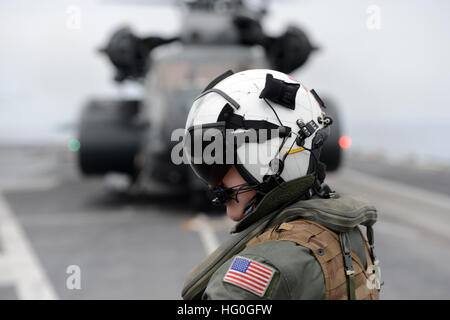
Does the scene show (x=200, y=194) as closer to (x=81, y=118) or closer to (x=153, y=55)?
(x=81, y=118)

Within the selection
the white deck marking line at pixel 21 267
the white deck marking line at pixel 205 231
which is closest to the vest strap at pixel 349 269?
the white deck marking line at pixel 21 267

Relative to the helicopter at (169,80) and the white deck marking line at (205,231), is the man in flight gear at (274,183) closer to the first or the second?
the white deck marking line at (205,231)

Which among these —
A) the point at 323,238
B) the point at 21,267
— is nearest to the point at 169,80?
the point at 21,267

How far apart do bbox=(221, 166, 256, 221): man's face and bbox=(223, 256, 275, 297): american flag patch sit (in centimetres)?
42

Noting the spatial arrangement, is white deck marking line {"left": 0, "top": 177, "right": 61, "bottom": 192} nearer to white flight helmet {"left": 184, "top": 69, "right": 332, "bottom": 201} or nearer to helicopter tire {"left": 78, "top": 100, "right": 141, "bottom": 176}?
helicopter tire {"left": 78, "top": 100, "right": 141, "bottom": 176}

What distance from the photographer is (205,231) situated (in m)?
7.02

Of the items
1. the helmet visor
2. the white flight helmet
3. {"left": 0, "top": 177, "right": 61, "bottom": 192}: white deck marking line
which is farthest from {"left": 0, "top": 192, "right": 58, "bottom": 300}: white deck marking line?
{"left": 0, "top": 177, "right": 61, "bottom": 192}: white deck marking line

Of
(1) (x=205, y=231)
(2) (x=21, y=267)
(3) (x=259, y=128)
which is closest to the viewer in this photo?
(3) (x=259, y=128)

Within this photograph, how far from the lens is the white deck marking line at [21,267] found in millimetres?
4668

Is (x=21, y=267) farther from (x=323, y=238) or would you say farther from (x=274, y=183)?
(x=323, y=238)

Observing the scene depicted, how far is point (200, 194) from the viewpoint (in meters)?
8.02

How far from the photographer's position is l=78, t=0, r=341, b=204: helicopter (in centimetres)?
805

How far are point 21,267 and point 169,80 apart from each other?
13.8 feet

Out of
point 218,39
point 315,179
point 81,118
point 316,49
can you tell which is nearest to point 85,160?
point 81,118
